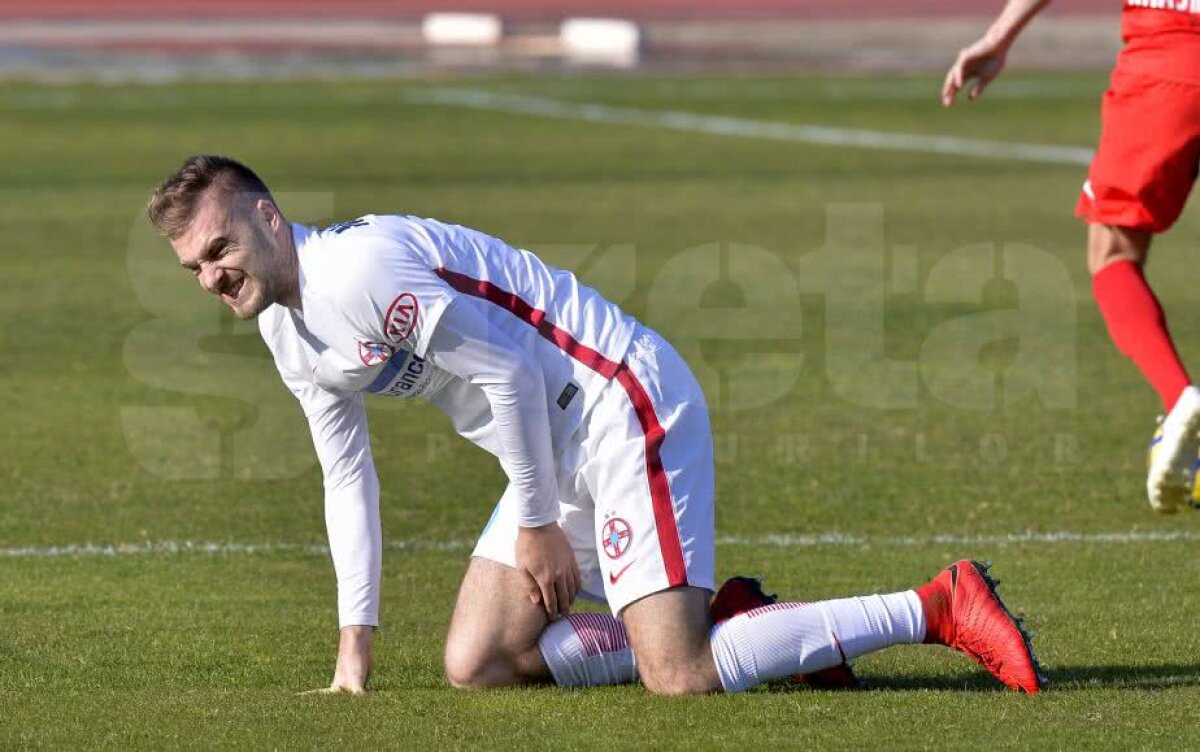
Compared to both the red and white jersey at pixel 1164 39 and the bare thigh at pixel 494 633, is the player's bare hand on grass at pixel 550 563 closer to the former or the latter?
the bare thigh at pixel 494 633

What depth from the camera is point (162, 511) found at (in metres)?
7.95

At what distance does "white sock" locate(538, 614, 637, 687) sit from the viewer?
5535 millimetres

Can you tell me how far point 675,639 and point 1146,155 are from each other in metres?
3.33

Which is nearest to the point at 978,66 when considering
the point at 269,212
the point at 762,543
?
the point at 762,543

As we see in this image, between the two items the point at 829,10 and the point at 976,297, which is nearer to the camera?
the point at 976,297

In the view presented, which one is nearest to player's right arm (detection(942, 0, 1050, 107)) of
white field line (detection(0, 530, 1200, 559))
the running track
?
white field line (detection(0, 530, 1200, 559))

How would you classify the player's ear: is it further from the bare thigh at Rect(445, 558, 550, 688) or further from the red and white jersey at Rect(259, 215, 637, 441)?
the bare thigh at Rect(445, 558, 550, 688)

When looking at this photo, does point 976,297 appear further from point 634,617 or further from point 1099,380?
point 634,617

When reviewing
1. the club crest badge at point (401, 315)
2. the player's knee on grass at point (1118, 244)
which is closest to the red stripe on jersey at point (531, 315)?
the club crest badge at point (401, 315)

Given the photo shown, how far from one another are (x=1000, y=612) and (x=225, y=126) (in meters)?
21.9

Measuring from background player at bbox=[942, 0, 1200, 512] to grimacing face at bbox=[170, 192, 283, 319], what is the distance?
10.5 ft

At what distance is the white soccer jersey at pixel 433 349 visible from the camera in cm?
499

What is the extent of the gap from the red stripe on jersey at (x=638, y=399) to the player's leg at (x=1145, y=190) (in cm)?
275

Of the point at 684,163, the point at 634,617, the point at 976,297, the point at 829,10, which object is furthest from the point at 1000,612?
the point at 829,10
